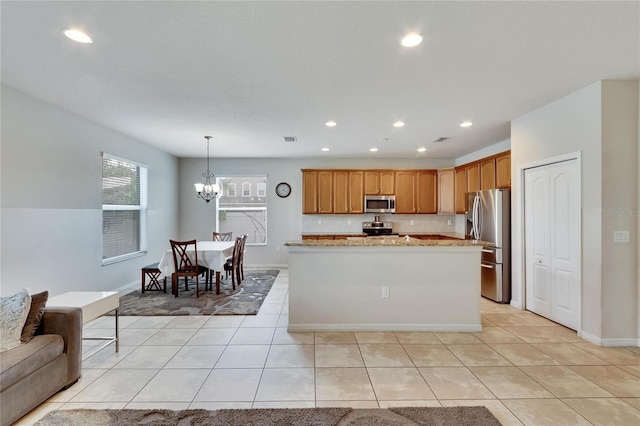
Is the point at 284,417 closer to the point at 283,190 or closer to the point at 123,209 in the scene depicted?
the point at 123,209

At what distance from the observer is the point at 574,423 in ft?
6.32

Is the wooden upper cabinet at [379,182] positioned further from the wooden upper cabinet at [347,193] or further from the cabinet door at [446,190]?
the cabinet door at [446,190]

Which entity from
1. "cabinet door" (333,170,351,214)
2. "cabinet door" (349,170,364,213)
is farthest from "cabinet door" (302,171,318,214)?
"cabinet door" (349,170,364,213)

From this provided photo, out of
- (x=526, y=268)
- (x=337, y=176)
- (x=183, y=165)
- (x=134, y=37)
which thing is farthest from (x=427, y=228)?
(x=134, y=37)

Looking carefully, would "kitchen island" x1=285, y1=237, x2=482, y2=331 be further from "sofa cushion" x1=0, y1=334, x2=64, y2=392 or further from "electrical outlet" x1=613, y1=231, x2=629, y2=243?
"sofa cushion" x1=0, y1=334, x2=64, y2=392

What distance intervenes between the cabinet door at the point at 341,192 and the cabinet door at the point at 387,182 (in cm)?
81

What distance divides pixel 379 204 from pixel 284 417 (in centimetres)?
538

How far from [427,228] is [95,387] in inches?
259

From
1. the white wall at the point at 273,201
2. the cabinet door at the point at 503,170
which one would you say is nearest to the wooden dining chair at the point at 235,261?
the white wall at the point at 273,201

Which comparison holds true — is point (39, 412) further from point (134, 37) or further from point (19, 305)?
point (134, 37)

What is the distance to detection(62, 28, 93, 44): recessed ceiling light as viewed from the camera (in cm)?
212

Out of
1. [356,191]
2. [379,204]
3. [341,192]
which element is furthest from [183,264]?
[379,204]

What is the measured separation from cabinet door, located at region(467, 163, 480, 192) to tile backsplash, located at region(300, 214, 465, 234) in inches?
55.9

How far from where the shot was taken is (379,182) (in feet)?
22.6
